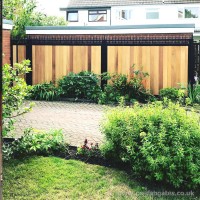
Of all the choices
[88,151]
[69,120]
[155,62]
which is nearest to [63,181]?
[88,151]

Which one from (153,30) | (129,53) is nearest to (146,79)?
(129,53)

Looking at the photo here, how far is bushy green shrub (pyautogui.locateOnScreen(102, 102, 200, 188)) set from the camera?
4727mm

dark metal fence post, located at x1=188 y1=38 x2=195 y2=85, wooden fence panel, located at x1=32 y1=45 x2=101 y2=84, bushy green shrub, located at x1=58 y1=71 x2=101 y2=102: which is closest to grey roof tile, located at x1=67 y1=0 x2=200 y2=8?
wooden fence panel, located at x1=32 y1=45 x2=101 y2=84

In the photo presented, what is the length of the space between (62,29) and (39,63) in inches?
84.0

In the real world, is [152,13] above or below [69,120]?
above

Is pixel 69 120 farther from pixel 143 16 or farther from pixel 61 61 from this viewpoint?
pixel 143 16

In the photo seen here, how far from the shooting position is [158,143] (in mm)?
4785

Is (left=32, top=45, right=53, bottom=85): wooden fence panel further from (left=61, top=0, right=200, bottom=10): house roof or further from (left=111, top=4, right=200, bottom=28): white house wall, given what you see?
(left=61, top=0, right=200, bottom=10): house roof

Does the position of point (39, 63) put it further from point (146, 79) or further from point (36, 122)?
point (36, 122)

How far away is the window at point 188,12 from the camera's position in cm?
3475

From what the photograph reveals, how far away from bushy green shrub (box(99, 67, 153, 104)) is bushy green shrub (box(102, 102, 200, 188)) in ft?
22.0

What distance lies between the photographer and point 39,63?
46.1 feet

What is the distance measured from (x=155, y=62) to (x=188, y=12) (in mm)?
23907

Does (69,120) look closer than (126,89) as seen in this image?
Yes
